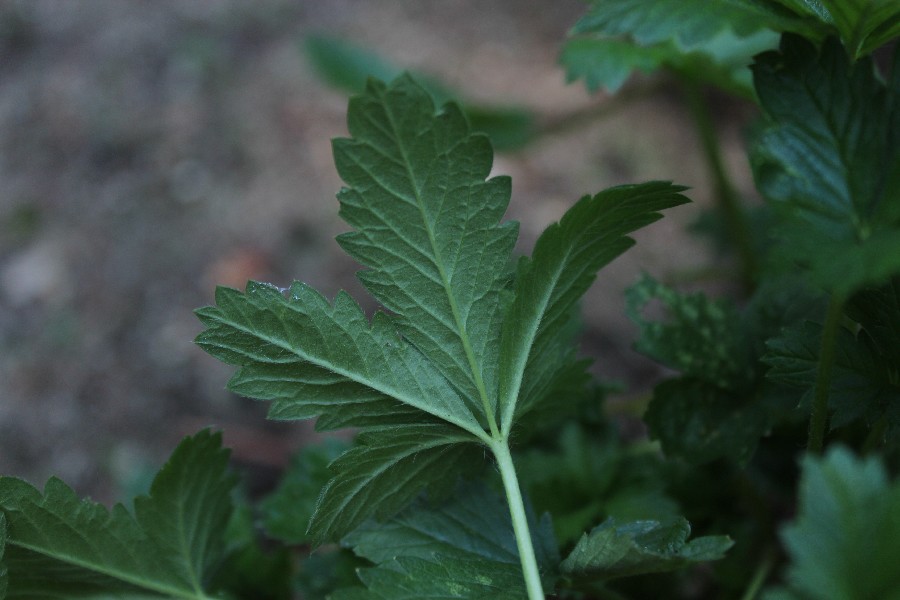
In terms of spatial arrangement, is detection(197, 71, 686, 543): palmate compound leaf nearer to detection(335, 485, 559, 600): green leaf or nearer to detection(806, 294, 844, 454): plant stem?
detection(335, 485, 559, 600): green leaf

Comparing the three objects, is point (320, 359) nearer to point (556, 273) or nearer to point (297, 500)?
point (556, 273)

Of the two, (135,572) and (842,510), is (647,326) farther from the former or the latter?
(135,572)

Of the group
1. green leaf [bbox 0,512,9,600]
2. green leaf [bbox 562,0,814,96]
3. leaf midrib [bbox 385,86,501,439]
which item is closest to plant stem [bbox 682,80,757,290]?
green leaf [bbox 562,0,814,96]

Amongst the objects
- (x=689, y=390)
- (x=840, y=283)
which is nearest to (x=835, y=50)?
(x=840, y=283)

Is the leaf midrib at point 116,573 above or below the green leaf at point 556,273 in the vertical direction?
below

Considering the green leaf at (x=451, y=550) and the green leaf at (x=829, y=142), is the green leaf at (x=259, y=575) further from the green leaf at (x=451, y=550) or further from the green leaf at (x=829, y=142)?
the green leaf at (x=829, y=142)

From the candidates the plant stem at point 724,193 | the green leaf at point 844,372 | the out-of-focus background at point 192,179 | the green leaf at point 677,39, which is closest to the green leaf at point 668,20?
the green leaf at point 677,39
